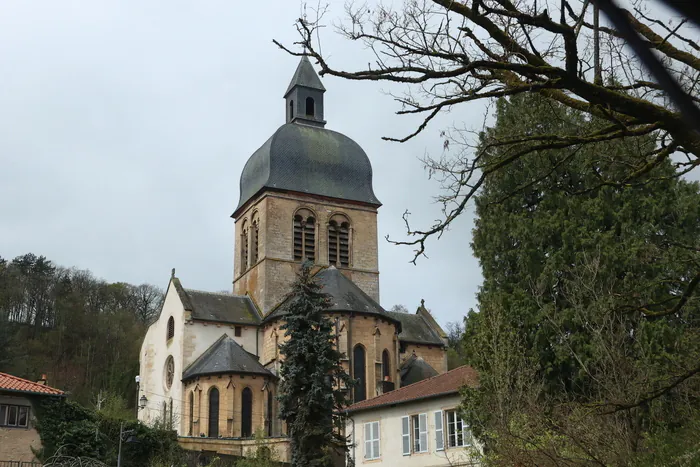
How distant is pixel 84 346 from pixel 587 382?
53831mm

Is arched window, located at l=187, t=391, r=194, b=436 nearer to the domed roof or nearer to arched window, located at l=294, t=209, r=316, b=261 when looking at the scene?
arched window, located at l=294, t=209, r=316, b=261

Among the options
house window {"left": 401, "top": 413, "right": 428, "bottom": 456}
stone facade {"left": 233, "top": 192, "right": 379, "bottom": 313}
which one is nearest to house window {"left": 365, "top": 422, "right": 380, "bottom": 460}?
house window {"left": 401, "top": 413, "right": 428, "bottom": 456}

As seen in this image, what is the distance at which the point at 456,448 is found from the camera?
2628 cm

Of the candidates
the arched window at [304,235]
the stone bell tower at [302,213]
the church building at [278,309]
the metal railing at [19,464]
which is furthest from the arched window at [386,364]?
the metal railing at [19,464]

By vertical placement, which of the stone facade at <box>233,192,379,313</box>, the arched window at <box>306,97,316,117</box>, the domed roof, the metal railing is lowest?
the metal railing

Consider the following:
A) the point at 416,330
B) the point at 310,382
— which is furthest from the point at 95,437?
the point at 416,330

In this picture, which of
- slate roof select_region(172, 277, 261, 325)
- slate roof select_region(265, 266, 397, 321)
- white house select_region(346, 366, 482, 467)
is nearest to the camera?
white house select_region(346, 366, 482, 467)

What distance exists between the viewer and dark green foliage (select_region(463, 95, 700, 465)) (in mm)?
16266

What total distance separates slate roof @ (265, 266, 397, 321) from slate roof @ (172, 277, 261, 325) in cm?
158

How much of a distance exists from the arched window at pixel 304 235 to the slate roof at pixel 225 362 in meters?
7.16

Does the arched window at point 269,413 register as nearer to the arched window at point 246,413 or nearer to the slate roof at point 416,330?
the arched window at point 246,413

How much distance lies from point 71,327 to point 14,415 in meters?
37.7

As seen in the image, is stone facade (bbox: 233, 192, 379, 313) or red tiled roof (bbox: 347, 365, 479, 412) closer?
red tiled roof (bbox: 347, 365, 479, 412)

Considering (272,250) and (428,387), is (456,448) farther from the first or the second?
(272,250)
